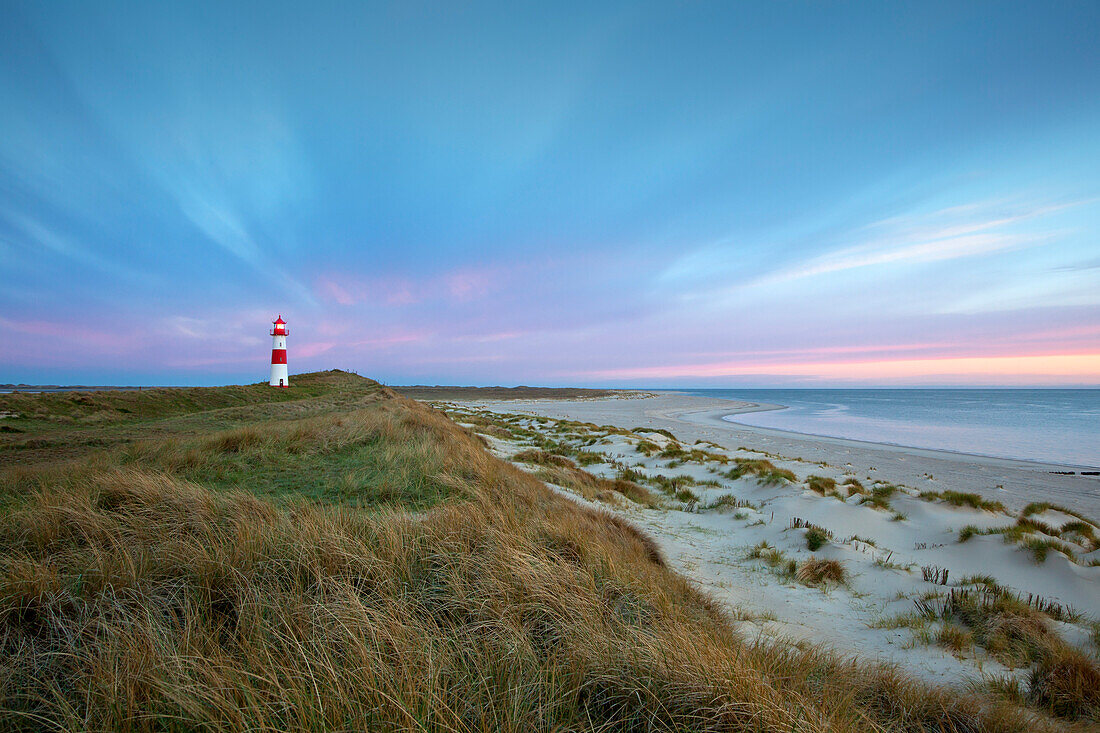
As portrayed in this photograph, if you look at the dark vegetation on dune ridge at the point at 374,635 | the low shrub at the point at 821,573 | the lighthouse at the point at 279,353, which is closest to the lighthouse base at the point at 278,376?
the lighthouse at the point at 279,353

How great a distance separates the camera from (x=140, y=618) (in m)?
2.82

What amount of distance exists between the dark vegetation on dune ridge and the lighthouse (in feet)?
121

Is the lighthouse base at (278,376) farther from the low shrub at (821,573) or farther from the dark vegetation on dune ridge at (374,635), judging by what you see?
the low shrub at (821,573)

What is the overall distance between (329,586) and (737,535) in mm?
6497

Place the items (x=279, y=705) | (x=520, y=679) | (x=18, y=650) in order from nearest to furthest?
(x=279, y=705)
(x=520, y=679)
(x=18, y=650)

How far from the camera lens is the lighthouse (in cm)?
3828

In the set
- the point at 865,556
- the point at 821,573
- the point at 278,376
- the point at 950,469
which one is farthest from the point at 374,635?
the point at 278,376

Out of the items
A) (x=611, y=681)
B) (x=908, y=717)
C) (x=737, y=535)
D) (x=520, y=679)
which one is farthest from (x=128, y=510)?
(x=737, y=535)

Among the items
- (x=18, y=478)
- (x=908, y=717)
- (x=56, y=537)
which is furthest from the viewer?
(x=18, y=478)

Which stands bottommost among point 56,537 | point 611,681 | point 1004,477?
point 1004,477

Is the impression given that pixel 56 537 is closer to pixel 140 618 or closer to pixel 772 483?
pixel 140 618

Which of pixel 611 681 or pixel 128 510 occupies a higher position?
pixel 128 510

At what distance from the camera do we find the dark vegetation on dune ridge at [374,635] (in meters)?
2.11

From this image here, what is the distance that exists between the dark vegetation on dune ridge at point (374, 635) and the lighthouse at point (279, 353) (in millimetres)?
36896
